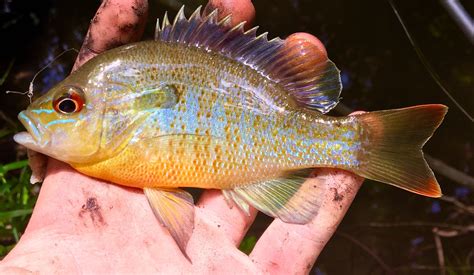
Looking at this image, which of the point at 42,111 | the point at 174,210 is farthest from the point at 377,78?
the point at 42,111

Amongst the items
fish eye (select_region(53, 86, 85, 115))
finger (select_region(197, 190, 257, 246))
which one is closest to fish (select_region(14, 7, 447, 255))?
fish eye (select_region(53, 86, 85, 115))

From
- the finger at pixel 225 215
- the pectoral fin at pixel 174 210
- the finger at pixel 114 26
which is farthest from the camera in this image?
the finger at pixel 225 215

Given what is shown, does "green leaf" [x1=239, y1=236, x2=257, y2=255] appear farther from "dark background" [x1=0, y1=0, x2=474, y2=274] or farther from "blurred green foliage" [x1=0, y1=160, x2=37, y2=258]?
"blurred green foliage" [x1=0, y1=160, x2=37, y2=258]

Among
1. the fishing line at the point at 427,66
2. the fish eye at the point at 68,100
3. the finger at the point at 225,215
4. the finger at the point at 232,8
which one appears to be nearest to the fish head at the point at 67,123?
the fish eye at the point at 68,100

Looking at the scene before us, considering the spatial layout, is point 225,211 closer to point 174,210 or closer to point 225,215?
point 225,215

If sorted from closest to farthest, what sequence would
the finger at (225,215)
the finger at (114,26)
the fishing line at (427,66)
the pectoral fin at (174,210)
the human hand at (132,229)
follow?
the human hand at (132,229)
the pectoral fin at (174,210)
the finger at (114,26)
the finger at (225,215)
the fishing line at (427,66)

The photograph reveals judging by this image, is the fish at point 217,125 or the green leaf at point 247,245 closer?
the fish at point 217,125

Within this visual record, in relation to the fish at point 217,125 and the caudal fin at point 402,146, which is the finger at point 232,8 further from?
the caudal fin at point 402,146

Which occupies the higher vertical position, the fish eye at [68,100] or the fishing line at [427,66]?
the fish eye at [68,100]

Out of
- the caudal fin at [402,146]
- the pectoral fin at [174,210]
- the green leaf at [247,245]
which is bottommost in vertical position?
the green leaf at [247,245]
